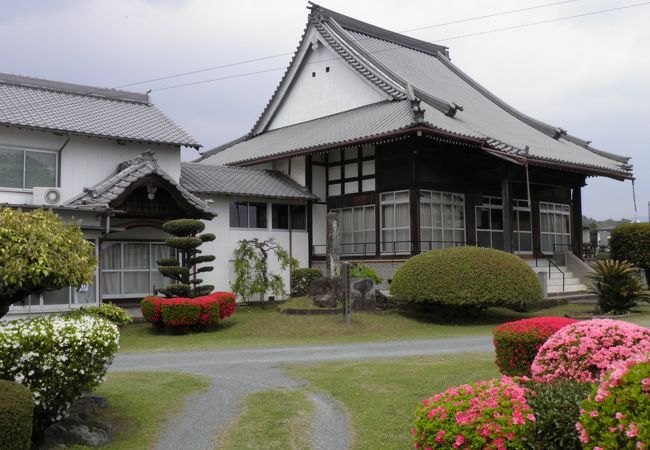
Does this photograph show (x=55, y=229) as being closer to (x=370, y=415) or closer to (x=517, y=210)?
(x=370, y=415)

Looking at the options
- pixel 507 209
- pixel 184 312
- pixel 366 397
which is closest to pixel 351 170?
pixel 507 209

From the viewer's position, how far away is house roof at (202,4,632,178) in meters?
23.5

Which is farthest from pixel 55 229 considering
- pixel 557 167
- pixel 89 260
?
pixel 557 167

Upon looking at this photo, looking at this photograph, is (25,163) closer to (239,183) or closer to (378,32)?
(239,183)

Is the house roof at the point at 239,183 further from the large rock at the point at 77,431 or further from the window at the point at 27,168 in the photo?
the large rock at the point at 77,431

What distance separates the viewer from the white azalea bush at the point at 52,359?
7.09 m

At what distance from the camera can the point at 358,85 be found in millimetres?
28828

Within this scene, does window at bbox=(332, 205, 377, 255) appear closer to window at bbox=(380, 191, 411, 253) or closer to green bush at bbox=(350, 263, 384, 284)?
window at bbox=(380, 191, 411, 253)

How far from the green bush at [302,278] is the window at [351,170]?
371 centimetres

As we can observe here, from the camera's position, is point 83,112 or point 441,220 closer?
point 83,112

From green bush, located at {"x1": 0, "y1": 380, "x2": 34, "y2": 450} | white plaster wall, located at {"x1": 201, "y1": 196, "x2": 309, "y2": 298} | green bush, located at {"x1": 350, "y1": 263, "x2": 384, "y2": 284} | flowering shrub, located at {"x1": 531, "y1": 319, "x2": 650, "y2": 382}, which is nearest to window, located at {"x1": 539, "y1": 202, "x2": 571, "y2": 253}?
green bush, located at {"x1": 350, "y1": 263, "x2": 384, "y2": 284}

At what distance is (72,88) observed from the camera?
79.6 feet

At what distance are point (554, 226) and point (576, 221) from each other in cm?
133

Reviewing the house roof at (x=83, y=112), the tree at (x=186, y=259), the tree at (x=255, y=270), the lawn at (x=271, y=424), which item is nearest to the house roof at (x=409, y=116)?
the tree at (x=255, y=270)
